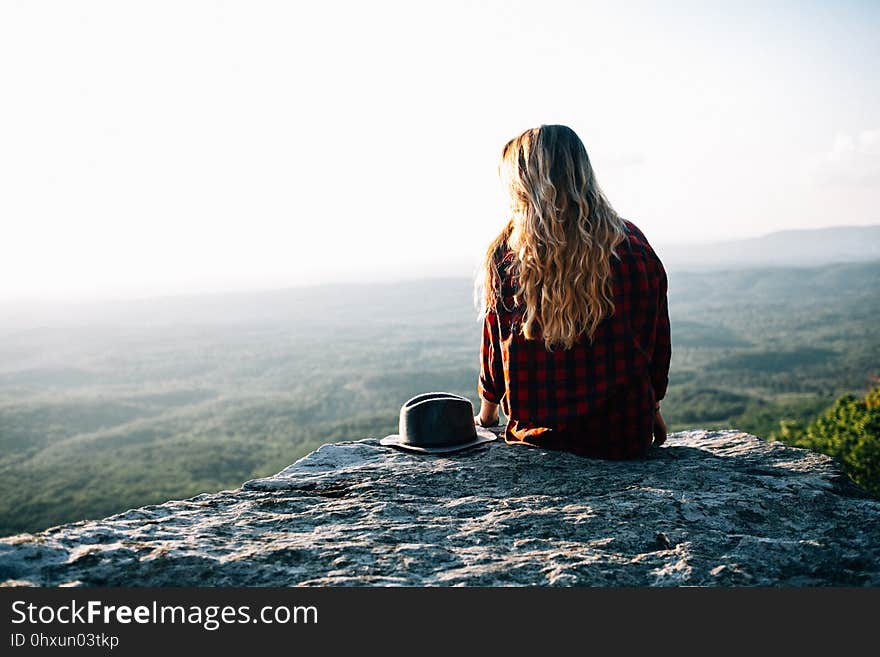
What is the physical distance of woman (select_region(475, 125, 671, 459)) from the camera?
3.16 m

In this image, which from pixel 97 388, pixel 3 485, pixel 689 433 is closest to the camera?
pixel 689 433

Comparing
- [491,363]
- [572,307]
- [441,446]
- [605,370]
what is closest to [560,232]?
[572,307]

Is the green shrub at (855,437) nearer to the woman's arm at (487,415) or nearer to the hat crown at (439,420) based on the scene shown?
the woman's arm at (487,415)

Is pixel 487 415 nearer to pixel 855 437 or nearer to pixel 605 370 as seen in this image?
pixel 605 370

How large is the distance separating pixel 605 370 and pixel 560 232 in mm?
708

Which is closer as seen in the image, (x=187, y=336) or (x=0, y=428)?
(x=0, y=428)

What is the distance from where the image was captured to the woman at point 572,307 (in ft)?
10.4

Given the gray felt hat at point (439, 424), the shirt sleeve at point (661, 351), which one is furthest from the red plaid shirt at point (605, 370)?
the gray felt hat at point (439, 424)

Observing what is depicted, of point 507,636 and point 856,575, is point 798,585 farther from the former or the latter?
point 507,636

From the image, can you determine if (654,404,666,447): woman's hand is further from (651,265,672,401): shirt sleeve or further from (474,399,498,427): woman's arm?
(474,399,498,427): woman's arm

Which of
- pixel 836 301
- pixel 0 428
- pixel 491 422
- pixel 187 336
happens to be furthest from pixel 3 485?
pixel 836 301

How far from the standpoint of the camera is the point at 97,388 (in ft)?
354

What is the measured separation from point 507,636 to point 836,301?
621 feet

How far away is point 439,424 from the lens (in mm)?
3525
